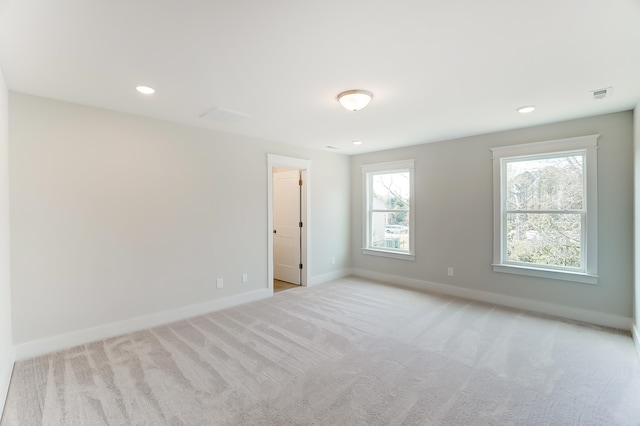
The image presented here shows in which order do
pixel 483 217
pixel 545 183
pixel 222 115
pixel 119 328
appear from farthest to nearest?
pixel 483 217
pixel 545 183
pixel 222 115
pixel 119 328

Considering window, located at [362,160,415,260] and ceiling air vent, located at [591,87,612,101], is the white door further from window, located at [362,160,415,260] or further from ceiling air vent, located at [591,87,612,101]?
ceiling air vent, located at [591,87,612,101]

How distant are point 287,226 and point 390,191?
6.76 ft

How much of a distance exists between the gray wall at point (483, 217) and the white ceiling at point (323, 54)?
0.57 m

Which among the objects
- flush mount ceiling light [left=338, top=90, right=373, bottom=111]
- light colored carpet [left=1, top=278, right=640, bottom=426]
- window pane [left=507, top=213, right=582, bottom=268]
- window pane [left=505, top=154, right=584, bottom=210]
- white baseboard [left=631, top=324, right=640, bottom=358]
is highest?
flush mount ceiling light [left=338, top=90, right=373, bottom=111]

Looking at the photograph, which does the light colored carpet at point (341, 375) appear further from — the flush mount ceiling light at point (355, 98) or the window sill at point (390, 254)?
the flush mount ceiling light at point (355, 98)

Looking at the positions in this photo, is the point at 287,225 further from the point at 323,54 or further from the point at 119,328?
the point at 323,54

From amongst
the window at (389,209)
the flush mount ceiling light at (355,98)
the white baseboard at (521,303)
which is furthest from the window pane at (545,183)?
the flush mount ceiling light at (355,98)

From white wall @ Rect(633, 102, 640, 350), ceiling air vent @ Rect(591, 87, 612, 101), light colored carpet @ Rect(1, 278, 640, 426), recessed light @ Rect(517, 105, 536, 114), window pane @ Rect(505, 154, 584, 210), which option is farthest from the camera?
window pane @ Rect(505, 154, 584, 210)

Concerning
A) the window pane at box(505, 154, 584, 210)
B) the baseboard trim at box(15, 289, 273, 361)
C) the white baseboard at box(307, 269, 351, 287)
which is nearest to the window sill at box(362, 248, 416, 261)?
the white baseboard at box(307, 269, 351, 287)

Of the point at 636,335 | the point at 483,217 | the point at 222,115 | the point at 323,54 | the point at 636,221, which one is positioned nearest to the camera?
the point at 323,54

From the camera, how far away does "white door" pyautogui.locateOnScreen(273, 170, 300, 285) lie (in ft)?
18.3

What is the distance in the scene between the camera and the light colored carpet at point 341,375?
2035 mm

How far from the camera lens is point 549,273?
3.92 metres

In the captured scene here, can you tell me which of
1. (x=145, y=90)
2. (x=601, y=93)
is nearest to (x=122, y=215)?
(x=145, y=90)
